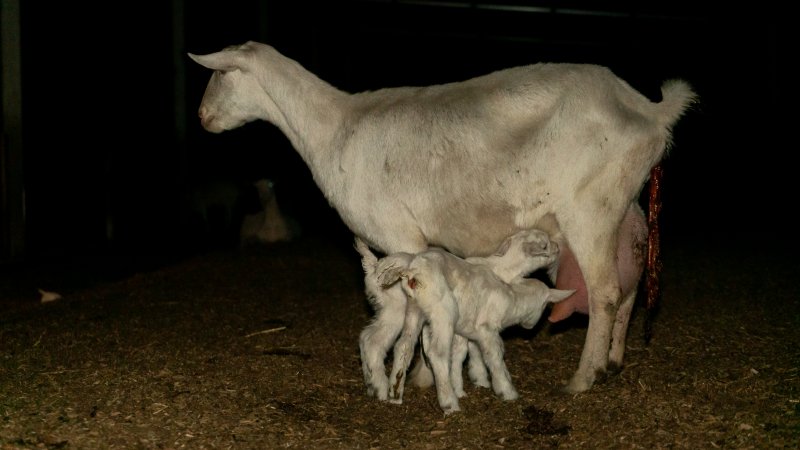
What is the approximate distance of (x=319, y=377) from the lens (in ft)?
18.4

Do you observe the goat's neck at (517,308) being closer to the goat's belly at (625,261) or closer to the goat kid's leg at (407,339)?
the goat's belly at (625,261)

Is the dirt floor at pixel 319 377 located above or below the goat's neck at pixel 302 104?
below

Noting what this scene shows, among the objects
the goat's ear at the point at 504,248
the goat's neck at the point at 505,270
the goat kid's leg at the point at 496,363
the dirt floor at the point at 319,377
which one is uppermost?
the goat's ear at the point at 504,248

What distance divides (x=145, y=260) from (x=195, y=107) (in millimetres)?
3785

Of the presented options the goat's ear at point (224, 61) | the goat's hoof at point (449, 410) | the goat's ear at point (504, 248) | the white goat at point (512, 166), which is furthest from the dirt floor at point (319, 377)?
the goat's ear at point (224, 61)

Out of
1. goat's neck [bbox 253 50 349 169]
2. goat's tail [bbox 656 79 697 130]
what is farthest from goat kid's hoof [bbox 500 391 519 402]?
goat's neck [bbox 253 50 349 169]

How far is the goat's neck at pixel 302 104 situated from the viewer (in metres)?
6.11

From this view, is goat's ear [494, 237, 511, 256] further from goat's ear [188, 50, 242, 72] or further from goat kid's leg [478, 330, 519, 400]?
goat's ear [188, 50, 242, 72]

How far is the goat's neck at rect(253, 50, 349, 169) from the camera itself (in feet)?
20.0

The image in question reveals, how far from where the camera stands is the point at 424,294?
4656mm

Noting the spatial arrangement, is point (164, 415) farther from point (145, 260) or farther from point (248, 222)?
point (248, 222)

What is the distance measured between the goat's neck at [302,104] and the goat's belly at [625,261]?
5.97ft

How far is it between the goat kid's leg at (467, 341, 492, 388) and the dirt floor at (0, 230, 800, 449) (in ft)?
0.29

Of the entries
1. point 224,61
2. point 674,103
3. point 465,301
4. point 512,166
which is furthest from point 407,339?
point 224,61
